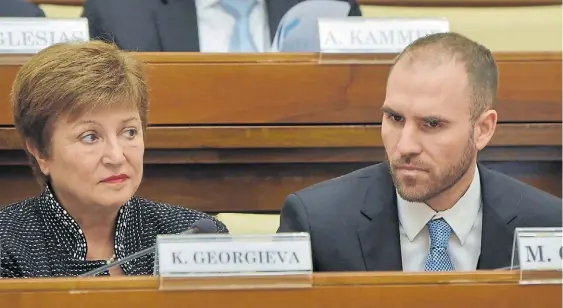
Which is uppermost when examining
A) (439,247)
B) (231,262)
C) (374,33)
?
(374,33)

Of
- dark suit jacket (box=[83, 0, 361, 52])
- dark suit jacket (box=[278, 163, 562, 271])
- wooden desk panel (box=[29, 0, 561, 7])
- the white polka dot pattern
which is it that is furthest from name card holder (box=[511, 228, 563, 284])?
wooden desk panel (box=[29, 0, 561, 7])

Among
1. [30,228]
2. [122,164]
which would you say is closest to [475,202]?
[122,164]

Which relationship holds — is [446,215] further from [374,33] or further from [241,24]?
[241,24]

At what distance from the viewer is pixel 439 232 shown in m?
1.28

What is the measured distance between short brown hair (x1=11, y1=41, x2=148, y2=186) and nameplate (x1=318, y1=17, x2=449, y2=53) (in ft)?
1.18

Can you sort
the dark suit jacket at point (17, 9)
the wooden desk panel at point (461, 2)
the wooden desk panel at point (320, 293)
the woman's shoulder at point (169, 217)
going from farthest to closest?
the wooden desk panel at point (461, 2) < the dark suit jacket at point (17, 9) < the woman's shoulder at point (169, 217) < the wooden desk panel at point (320, 293)

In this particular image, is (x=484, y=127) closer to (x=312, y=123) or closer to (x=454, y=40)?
(x=454, y=40)

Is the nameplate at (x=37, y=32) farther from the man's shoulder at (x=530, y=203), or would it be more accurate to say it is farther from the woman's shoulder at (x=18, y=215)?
the man's shoulder at (x=530, y=203)

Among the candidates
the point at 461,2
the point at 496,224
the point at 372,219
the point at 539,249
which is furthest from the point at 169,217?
the point at 461,2

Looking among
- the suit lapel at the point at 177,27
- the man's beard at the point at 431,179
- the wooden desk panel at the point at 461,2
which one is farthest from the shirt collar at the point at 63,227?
the wooden desk panel at the point at 461,2

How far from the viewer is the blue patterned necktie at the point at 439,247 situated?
1.25 meters

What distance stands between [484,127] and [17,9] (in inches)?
32.5

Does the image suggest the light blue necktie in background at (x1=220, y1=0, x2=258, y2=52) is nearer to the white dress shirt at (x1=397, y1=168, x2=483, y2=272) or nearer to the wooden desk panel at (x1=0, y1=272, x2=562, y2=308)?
the white dress shirt at (x1=397, y1=168, x2=483, y2=272)

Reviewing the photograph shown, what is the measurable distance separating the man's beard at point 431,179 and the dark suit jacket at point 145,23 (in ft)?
2.14
